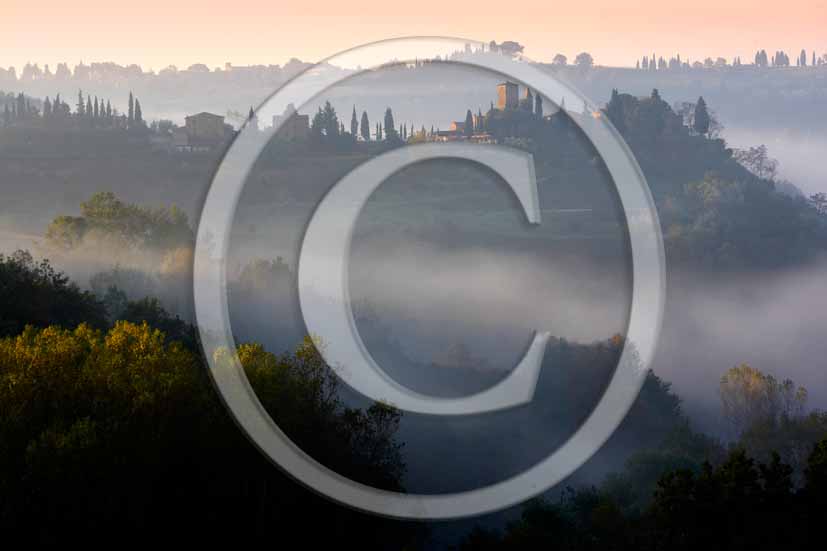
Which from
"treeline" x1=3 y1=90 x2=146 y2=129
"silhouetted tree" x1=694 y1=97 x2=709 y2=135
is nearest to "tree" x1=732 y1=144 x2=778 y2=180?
"silhouetted tree" x1=694 y1=97 x2=709 y2=135

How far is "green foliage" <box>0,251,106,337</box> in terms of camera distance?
27.2 metres

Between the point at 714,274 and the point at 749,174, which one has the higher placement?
the point at 749,174

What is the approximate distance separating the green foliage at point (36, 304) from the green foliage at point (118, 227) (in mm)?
40499

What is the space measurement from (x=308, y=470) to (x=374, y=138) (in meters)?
137

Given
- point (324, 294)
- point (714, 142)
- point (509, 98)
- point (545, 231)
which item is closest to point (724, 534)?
point (324, 294)

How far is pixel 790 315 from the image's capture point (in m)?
134

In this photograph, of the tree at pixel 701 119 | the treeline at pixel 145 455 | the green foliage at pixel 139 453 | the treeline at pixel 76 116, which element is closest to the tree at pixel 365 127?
the treeline at pixel 76 116

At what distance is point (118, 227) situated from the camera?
74.6 m

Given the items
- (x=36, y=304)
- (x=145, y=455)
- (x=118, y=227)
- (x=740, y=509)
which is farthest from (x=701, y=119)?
(x=145, y=455)

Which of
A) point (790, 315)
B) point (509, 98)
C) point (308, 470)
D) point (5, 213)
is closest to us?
point (308, 470)

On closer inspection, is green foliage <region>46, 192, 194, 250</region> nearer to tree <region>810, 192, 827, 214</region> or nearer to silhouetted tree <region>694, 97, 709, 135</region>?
silhouetted tree <region>694, 97, 709, 135</region>

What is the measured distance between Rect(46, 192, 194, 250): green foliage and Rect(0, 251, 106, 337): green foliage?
40.5m

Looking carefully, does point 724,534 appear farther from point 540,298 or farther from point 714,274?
point 714,274

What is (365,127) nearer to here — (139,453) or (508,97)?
(508,97)
